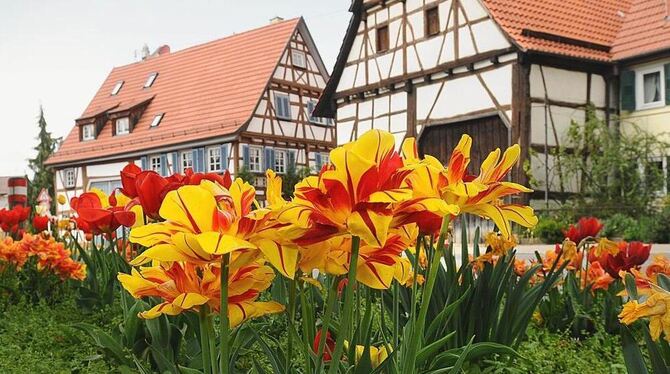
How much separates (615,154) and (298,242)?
14325mm

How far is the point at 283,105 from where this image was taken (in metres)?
23.4

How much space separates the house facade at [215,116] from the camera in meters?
22.8

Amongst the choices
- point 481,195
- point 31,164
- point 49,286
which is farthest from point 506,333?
point 31,164

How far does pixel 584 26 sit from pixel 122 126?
16.4m

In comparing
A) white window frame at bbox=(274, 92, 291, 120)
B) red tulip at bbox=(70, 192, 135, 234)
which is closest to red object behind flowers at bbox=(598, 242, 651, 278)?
red tulip at bbox=(70, 192, 135, 234)

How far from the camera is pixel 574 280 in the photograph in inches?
128

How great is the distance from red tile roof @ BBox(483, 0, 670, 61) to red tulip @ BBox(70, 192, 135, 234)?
1266 centimetres

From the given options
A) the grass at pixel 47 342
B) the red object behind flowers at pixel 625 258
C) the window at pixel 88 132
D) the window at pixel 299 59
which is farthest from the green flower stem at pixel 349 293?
the window at pixel 88 132

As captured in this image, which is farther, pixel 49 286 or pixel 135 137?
pixel 135 137

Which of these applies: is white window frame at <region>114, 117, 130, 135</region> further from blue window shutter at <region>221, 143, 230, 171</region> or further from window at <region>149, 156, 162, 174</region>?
blue window shutter at <region>221, 143, 230, 171</region>

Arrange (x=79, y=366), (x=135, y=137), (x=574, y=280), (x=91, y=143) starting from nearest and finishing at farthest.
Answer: (x=79, y=366)
(x=574, y=280)
(x=135, y=137)
(x=91, y=143)

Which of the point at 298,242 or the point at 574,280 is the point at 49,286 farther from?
the point at 298,242

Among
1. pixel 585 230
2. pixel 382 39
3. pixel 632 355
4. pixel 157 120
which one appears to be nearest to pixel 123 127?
pixel 157 120

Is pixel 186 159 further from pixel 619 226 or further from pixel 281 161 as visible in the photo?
pixel 619 226
